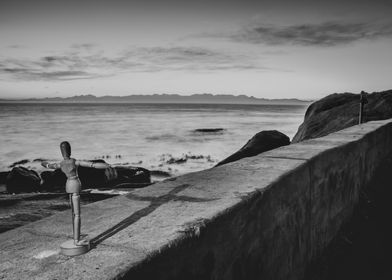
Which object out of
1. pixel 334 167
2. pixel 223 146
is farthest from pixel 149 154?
pixel 334 167

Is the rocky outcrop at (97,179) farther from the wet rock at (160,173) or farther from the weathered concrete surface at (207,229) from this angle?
the weathered concrete surface at (207,229)

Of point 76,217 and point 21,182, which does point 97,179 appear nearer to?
point 21,182

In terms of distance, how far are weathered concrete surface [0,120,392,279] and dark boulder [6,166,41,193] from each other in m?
11.3

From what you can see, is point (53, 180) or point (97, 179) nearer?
point (97, 179)

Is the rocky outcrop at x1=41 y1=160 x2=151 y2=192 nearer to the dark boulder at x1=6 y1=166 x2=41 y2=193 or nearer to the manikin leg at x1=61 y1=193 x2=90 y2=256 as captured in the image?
the dark boulder at x1=6 y1=166 x2=41 y2=193

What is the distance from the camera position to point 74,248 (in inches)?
52.6

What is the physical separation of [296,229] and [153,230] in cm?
149

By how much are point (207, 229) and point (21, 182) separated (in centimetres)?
1251

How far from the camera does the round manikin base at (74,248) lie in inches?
52.4

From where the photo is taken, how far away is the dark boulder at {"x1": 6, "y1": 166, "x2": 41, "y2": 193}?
12234 millimetres

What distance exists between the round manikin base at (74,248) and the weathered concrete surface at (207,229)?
0.02 metres

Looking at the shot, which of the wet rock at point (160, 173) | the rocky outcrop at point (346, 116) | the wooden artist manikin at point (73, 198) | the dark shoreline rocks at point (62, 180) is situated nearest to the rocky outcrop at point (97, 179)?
the dark shoreline rocks at point (62, 180)

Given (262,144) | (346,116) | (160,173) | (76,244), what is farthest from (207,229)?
(160,173)

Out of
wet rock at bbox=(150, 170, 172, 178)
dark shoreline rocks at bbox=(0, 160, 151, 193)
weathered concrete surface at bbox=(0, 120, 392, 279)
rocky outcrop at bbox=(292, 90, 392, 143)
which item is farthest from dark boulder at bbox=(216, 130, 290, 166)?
weathered concrete surface at bbox=(0, 120, 392, 279)
